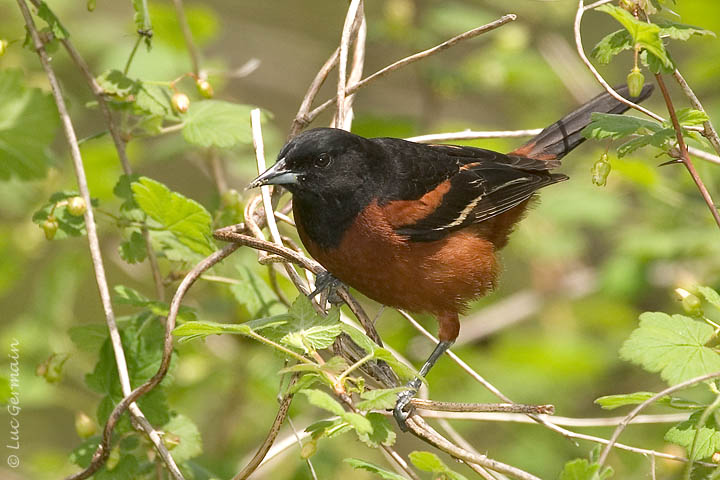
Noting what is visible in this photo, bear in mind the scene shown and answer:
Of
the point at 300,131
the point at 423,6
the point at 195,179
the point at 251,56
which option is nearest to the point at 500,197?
the point at 300,131

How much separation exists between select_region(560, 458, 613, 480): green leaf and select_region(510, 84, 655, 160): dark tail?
185 cm

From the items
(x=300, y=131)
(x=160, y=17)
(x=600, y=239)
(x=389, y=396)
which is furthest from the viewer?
(x=600, y=239)

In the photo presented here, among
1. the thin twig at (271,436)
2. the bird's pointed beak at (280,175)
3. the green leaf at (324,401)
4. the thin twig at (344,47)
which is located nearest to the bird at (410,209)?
the bird's pointed beak at (280,175)

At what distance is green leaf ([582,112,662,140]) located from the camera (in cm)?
199

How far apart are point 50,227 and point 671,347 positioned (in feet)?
5.17

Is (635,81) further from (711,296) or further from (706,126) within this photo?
(711,296)

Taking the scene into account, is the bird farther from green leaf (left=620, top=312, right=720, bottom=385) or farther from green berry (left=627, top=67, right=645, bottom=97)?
green berry (left=627, top=67, right=645, bottom=97)

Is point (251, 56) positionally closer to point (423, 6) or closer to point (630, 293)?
point (423, 6)

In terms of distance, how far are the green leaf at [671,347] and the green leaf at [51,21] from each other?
1.61 metres

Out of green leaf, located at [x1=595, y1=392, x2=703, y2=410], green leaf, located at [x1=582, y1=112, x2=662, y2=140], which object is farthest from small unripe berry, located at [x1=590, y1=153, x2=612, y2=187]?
green leaf, located at [x1=595, y1=392, x2=703, y2=410]

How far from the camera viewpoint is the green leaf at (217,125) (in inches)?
95.7

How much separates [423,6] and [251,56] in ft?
3.69

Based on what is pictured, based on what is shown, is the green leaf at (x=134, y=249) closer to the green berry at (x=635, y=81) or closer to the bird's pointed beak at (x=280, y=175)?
the bird's pointed beak at (x=280, y=175)

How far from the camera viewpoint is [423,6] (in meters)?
5.27
